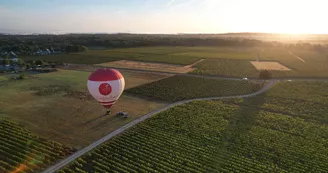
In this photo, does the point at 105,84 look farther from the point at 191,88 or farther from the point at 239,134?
the point at 191,88

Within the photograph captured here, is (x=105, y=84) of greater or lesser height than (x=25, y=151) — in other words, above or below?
above

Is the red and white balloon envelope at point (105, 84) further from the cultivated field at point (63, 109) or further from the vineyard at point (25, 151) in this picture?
the vineyard at point (25, 151)

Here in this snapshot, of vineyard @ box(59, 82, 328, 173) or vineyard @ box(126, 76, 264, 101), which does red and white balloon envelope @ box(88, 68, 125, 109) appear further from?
vineyard @ box(126, 76, 264, 101)

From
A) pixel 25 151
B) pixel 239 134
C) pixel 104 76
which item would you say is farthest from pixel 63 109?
pixel 239 134

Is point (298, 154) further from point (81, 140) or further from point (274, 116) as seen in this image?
point (81, 140)

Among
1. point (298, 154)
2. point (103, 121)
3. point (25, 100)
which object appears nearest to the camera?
point (298, 154)

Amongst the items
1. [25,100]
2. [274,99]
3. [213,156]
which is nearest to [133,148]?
[213,156]

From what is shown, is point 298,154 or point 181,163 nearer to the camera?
point 181,163
